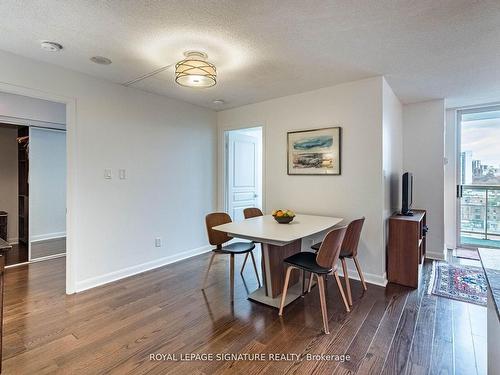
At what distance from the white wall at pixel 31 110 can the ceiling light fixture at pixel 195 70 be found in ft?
9.66

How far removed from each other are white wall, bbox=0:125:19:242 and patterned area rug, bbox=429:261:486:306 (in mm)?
6751

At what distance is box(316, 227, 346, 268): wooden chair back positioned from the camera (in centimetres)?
221

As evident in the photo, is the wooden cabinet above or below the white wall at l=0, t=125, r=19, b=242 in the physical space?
below

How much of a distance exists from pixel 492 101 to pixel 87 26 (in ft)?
17.9

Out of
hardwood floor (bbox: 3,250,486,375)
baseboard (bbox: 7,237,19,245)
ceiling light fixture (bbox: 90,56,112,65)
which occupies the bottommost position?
hardwood floor (bbox: 3,250,486,375)

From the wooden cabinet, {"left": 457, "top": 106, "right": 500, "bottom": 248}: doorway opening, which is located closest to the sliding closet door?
the wooden cabinet

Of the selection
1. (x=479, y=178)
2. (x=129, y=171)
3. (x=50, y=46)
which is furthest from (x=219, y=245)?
(x=479, y=178)

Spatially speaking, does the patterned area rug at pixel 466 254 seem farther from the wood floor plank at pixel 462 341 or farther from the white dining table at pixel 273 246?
the white dining table at pixel 273 246

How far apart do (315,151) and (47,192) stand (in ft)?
14.4

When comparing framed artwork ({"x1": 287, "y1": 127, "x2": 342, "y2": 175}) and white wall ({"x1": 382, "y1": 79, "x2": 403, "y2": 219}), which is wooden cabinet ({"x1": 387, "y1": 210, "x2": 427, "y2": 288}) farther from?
framed artwork ({"x1": 287, "y1": 127, "x2": 342, "y2": 175})

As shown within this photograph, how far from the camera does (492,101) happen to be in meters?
4.20

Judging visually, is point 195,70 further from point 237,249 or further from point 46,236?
point 46,236

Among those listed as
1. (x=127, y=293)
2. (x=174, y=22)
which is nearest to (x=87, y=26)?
(x=174, y=22)

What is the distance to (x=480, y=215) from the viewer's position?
15.0 ft
